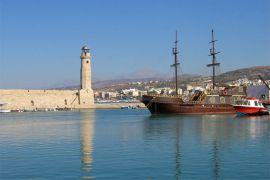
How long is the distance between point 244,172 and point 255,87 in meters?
66.5

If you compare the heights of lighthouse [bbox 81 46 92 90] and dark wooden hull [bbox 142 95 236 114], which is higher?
lighthouse [bbox 81 46 92 90]

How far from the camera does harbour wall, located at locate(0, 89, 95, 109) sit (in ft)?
198

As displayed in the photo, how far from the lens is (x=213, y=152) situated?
14023 mm

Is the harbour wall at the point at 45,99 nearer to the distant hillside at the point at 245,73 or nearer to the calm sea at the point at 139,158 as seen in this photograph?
the calm sea at the point at 139,158

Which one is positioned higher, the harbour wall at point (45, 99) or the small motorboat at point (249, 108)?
the harbour wall at point (45, 99)

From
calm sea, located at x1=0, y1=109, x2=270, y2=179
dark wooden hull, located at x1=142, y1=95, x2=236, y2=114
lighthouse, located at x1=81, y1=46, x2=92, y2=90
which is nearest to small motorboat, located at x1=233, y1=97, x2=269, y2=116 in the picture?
dark wooden hull, located at x1=142, y1=95, x2=236, y2=114

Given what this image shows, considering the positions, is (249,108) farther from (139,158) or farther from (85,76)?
(85,76)

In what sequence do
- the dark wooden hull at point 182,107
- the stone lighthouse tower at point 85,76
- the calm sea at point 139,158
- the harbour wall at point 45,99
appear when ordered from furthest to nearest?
the stone lighthouse tower at point 85,76 < the harbour wall at point 45,99 < the dark wooden hull at point 182,107 < the calm sea at point 139,158

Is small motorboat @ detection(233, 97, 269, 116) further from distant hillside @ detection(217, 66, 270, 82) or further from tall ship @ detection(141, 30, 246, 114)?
distant hillside @ detection(217, 66, 270, 82)

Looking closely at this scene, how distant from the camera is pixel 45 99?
208ft

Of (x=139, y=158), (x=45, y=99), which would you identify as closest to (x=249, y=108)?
(x=139, y=158)

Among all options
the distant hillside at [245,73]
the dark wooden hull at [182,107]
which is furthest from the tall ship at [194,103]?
the distant hillside at [245,73]

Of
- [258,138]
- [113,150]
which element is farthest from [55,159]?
[258,138]

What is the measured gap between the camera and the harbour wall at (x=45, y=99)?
2371 inches
